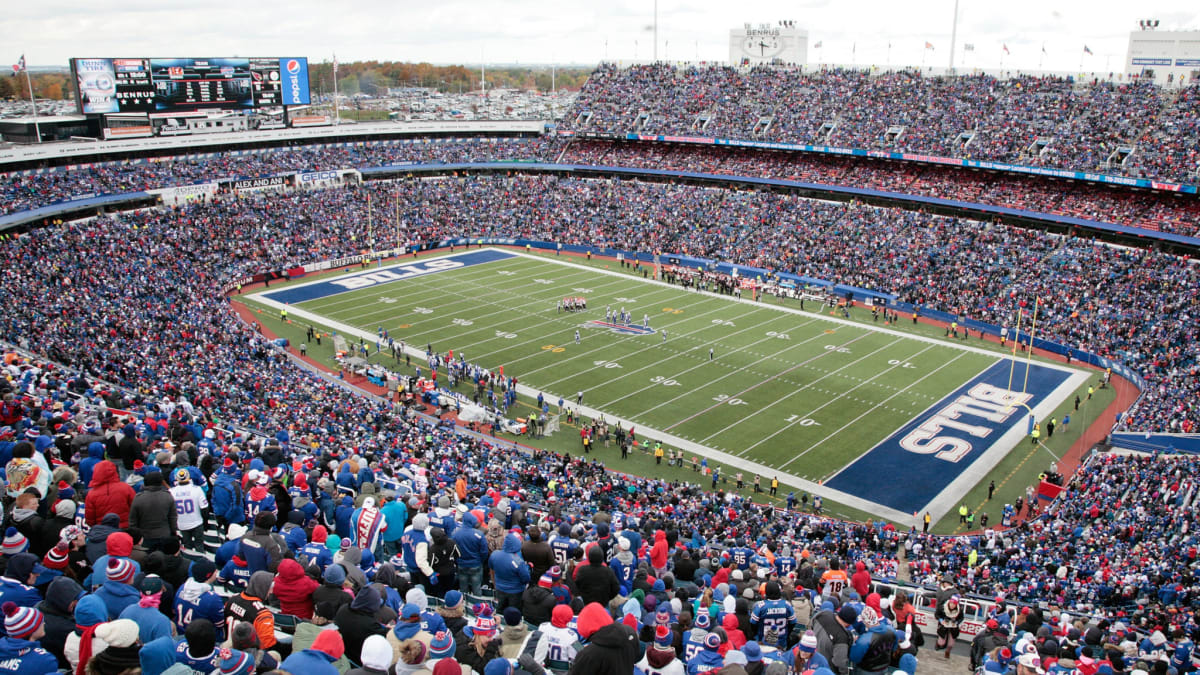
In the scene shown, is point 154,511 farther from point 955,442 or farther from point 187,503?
point 955,442

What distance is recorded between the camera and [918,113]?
2346 inches

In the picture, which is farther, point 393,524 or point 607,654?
point 393,524

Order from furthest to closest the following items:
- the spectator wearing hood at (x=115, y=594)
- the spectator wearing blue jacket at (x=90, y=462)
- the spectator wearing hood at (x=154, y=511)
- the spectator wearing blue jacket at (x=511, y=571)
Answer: the spectator wearing blue jacket at (x=90, y=462)
the spectator wearing hood at (x=154, y=511)
the spectator wearing blue jacket at (x=511, y=571)
the spectator wearing hood at (x=115, y=594)

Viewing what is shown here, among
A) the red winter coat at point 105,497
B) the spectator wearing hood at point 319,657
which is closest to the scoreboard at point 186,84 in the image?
the red winter coat at point 105,497

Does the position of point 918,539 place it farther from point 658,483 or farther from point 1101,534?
point 658,483

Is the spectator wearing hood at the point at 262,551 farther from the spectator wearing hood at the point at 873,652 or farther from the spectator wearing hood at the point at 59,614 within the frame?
the spectator wearing hood at the point at 873,652

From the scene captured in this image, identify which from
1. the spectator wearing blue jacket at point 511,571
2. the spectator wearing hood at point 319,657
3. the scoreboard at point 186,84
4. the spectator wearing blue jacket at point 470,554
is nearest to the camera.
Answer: the spectator wearing hood at point 319,657

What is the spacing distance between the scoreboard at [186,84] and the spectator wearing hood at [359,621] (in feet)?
196

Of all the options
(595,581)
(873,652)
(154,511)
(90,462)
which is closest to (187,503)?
(154,511)

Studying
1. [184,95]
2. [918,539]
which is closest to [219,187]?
[184,95]

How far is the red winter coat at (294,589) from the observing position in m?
8.09

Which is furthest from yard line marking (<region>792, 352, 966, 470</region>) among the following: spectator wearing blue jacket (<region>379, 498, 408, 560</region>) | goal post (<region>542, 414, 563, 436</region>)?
spectator wearing blue jacket (<region>379, 498, 408, 560</region>)

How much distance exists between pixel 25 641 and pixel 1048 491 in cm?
2686

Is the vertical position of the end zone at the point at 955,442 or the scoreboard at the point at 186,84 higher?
the scoreboard at the point at 186,84
